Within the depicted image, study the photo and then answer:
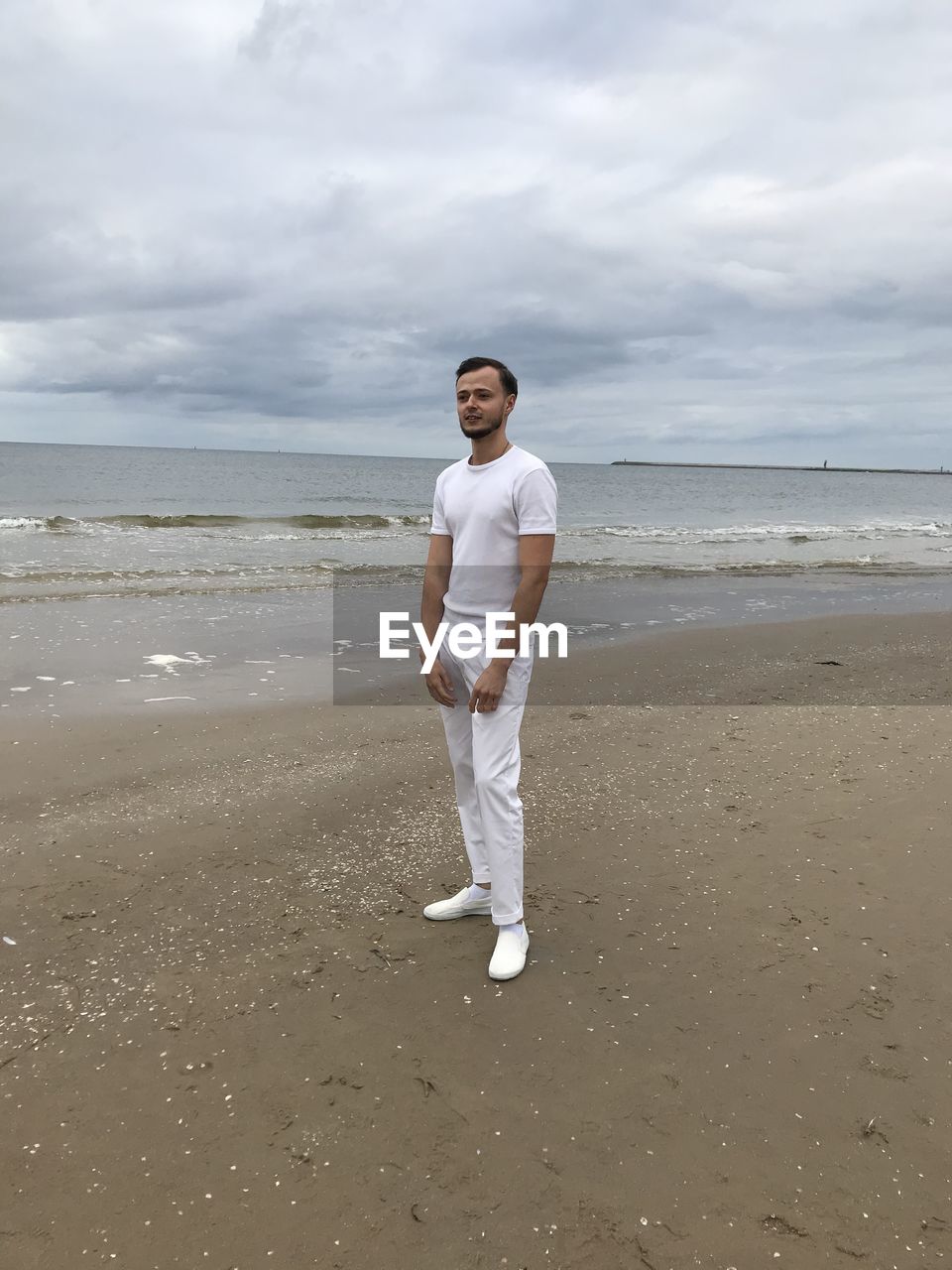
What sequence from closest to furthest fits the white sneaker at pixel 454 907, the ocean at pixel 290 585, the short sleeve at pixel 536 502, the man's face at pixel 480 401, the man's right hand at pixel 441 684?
the short sleeve at pixel 536 502, the man's face at pixel 480 401, the man's right hand at pixel 441 684, the white sneaker at pixel 454 907, the ocean at pixel 290 585

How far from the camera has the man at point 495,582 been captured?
304cm

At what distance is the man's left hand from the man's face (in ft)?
2.91

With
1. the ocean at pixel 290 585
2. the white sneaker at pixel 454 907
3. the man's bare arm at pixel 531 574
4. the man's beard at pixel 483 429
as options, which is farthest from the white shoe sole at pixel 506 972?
the ocean at pixel 290 585

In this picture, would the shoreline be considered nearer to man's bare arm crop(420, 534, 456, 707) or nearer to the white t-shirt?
man's bare arm crop(420, 534, 456, 707)

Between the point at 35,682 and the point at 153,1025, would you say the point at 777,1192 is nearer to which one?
the point at 153,1025

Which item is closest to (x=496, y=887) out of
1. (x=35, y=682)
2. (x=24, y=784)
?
(x=24, y=784)

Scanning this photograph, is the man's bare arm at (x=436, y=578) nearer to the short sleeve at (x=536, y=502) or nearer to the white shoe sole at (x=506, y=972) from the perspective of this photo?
the short sleeve at (x=536, y=502)

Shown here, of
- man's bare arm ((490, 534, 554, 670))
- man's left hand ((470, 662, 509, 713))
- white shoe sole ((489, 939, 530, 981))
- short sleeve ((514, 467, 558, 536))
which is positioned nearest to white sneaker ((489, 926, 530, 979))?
white shoe sole ((489, 939, 530, 981))

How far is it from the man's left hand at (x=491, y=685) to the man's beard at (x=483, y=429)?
869mm

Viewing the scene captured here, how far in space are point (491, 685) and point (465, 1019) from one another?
46.5 inches

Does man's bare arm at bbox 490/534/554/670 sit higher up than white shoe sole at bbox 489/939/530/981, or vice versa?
man's bare arm at bbox 490/534/554/670

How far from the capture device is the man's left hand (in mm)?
3068

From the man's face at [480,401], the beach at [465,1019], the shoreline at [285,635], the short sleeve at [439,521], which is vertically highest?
the man's face at [480,401]

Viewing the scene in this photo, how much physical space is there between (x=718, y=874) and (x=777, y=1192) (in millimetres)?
1796
